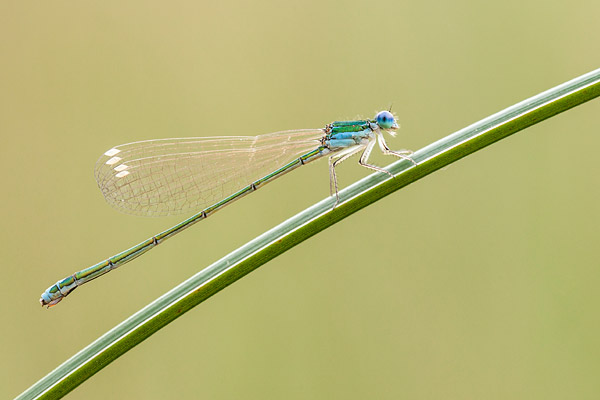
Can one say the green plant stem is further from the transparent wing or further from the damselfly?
the transparent wing

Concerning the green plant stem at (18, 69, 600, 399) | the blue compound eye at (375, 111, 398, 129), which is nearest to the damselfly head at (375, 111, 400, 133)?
the blue compound eye at (375, 111, 398, 129)

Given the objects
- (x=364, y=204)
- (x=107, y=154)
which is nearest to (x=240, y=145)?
(x=107, y=154)

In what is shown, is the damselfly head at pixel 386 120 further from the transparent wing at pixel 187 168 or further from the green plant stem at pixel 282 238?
the green plant stem at pixel 282 238

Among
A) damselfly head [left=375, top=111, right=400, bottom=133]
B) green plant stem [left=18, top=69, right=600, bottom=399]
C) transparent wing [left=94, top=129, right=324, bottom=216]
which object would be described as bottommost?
green plant stem [left=18, top=69, right=600, bottom=399]

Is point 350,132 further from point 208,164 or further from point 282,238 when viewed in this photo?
point 282,238

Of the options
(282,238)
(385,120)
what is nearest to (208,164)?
(385,120)

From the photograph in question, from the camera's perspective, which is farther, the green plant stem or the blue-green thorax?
the blue-green thorax
